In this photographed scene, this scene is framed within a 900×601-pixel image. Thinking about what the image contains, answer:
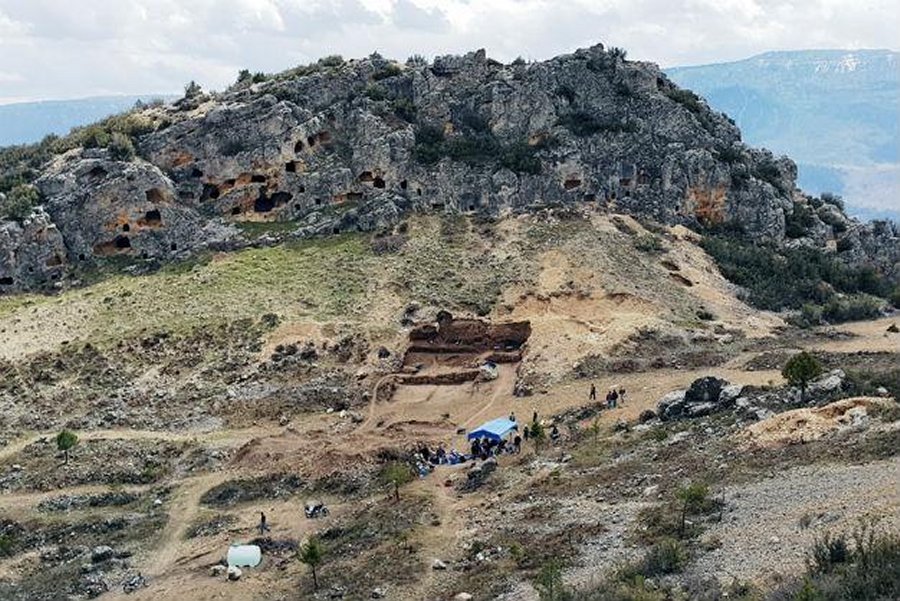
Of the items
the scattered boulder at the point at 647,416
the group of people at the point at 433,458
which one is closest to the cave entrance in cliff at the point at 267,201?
the group of people at the point at 433,458

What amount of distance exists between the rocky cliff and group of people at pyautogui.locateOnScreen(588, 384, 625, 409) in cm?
2570

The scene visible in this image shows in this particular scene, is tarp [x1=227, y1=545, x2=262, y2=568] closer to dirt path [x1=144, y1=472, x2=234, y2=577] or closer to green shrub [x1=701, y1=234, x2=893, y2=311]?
dirt path [x1=144, y1=472, x2=234, y2=577]

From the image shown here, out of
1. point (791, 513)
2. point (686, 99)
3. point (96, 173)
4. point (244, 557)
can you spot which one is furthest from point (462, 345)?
point (686, 99)

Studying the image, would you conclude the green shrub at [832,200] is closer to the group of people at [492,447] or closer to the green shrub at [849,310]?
the green shrub at [849,310]

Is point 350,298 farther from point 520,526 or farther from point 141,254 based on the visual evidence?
point 520,526

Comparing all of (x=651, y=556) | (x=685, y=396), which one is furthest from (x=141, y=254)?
(x=651, y=556)

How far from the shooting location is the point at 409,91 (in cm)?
7831

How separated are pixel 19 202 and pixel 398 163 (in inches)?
1115

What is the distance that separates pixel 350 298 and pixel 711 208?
31.2 metres

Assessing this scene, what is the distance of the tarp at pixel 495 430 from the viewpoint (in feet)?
141

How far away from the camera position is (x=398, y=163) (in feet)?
239

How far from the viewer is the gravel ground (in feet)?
79.9

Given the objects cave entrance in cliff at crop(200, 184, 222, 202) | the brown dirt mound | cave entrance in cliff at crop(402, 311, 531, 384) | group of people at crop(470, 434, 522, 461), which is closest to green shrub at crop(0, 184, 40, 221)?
cave entrance in cliff at crop(200, 184, 222, 202)

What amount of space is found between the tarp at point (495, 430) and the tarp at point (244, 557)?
1280cm
